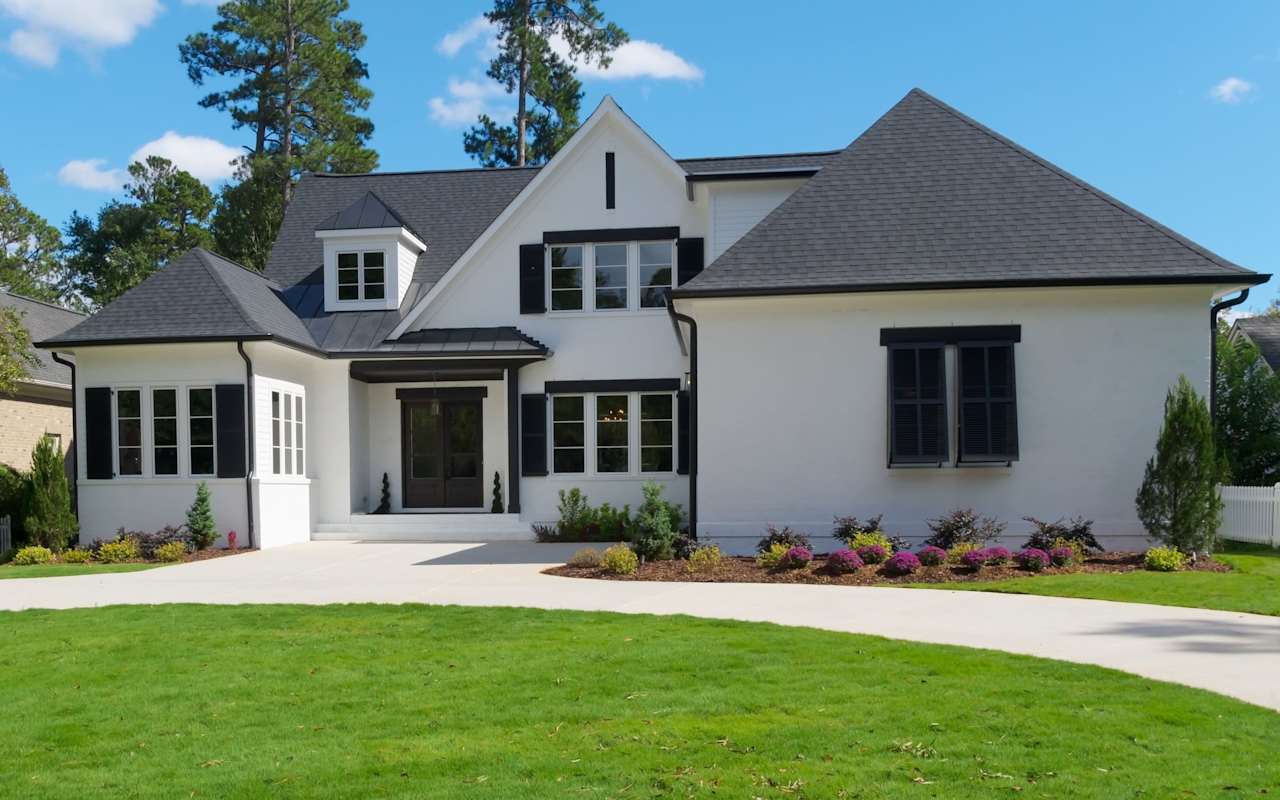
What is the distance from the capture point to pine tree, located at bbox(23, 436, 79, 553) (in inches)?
659

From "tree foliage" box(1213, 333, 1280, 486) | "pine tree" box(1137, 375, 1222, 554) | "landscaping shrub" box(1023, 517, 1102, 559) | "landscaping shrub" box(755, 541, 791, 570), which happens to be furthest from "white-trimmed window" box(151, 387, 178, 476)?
"tree foliage" box(1213, 333, 1280, 486)

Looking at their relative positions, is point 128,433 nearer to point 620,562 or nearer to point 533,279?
point 533,279

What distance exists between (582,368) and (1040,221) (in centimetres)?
836

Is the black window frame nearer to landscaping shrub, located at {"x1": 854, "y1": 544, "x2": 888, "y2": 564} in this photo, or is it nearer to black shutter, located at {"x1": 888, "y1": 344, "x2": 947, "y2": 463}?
black shutter, located at {"x1": 888, "y1": 344, "x2": 947, "y2": 463}

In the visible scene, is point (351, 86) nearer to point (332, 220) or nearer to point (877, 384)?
point (332, 220)

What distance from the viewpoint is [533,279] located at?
19703mm

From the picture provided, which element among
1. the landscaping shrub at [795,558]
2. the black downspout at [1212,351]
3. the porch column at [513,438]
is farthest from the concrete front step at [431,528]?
the black downspout at [1212,351]

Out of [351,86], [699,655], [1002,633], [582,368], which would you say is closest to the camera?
[699,655]

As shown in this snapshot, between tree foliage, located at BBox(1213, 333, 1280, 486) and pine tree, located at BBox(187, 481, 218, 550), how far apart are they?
17.8 metres

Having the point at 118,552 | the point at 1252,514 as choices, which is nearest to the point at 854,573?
the point at 1252,514

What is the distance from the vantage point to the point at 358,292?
68.3 feet

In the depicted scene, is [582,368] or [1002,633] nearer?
[1002,633]

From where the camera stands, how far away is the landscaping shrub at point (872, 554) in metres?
13.0

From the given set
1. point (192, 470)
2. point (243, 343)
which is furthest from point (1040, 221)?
point (192, 470)
